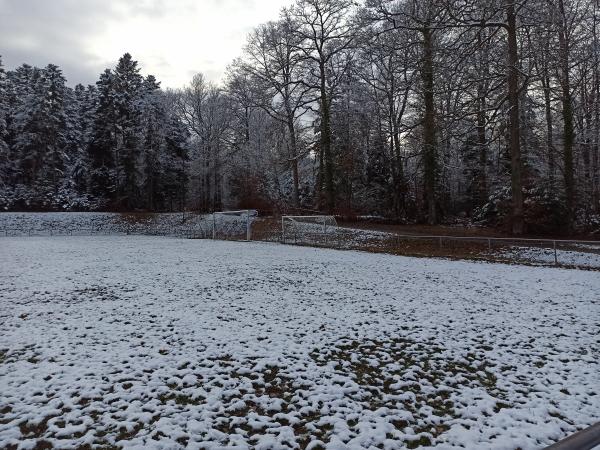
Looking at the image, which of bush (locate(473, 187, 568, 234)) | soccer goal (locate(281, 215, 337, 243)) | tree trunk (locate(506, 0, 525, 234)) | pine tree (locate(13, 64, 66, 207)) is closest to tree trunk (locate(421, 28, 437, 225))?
tree trunk (locate(506, 0, 525, 234))

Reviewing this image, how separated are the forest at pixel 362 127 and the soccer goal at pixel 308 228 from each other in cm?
479

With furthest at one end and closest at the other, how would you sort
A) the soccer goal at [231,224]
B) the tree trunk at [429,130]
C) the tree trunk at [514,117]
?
1. the soccer goal at [231,224]
2. the tree trunk at [429,130]
3. the tree trunk at [514,117]

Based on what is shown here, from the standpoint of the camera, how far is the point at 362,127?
3575 centimetres

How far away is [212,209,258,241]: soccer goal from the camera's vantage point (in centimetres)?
3359

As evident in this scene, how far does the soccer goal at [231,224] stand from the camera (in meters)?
33.6

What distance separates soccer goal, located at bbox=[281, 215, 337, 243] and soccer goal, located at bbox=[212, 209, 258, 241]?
4262 millimetres

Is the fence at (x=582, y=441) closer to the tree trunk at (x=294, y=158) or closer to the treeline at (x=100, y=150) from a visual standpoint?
the tree trunk at (x=294, y=158)

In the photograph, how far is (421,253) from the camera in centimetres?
1953

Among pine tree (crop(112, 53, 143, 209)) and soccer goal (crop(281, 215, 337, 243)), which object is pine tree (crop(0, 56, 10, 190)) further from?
soccer goal (crop(281, 215, 337, 243))

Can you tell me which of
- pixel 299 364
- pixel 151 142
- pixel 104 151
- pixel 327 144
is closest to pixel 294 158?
pixel 327 144

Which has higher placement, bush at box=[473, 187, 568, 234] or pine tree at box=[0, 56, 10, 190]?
pine tree at box=[0, 56, 10, 190]

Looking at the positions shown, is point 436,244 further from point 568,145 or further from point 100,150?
point 100,150

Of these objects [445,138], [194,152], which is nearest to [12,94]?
[194,152]

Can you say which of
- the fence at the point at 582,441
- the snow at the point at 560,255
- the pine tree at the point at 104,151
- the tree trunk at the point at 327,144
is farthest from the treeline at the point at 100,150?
the fence at the point at 582,441
